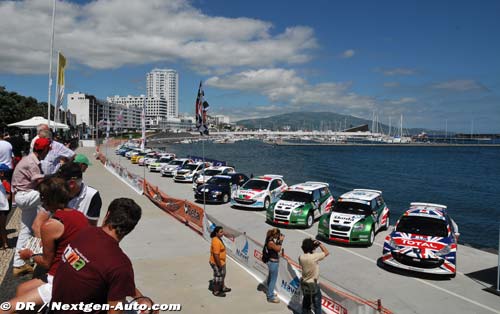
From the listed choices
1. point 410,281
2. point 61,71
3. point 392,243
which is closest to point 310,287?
point 410,281

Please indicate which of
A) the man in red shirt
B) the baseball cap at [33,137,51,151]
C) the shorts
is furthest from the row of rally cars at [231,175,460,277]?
the man in red shirt

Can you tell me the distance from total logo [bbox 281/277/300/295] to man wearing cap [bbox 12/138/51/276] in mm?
4968

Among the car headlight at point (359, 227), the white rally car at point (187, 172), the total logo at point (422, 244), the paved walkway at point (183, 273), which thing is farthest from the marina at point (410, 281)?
the white rally car at point (187, 172)

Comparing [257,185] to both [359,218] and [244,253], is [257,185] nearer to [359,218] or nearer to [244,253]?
[359,218]

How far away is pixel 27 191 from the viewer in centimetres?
691

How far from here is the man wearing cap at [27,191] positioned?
6407 millimetres

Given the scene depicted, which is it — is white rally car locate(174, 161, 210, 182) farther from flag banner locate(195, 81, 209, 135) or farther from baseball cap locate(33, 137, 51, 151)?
baseball cap locate(33, 137, 51, 151)

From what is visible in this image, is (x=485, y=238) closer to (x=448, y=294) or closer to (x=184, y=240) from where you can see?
(x=448, y=294)

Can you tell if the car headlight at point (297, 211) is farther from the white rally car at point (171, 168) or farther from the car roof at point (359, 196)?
the white rally car at point (171, 168)

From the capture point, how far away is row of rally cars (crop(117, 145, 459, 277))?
35.8 feet

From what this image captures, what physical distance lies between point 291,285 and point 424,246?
4.88m

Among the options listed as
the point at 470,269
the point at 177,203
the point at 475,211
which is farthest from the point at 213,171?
the point at 475,211

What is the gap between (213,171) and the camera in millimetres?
29797

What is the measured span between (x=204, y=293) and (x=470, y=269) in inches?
330
